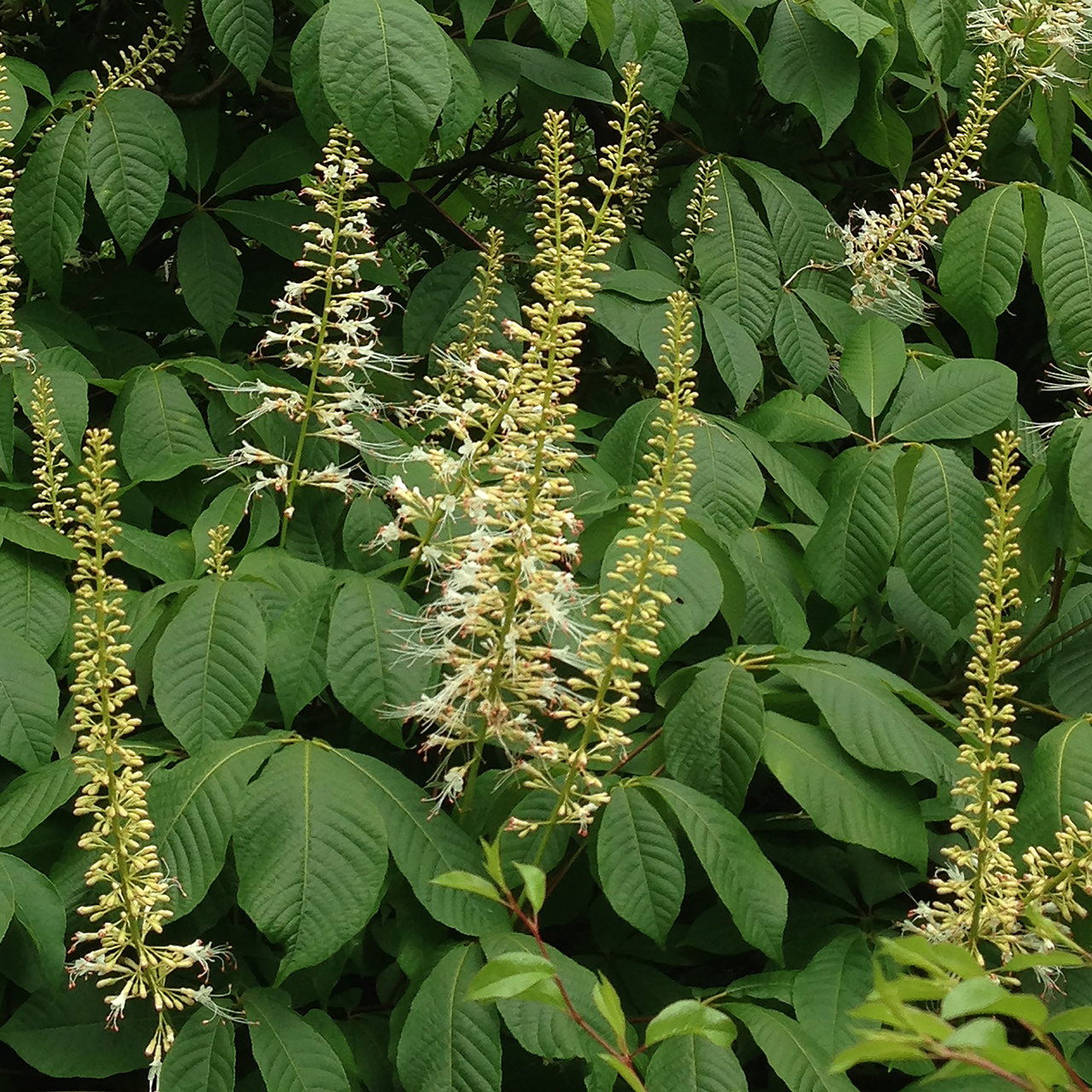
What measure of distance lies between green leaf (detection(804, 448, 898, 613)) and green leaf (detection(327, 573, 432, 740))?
78 centimetres


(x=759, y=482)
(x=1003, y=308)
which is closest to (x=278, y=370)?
(x=759, y=482)

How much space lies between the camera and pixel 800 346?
2.88 metres

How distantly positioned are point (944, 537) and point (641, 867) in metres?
0.86

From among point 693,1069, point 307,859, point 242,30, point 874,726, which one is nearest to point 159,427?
point 242,30

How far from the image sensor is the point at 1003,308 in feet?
9.15

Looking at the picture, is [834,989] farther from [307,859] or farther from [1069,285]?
[1069,285]

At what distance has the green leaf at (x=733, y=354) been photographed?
2.67 metres

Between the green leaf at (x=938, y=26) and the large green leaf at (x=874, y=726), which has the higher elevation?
the green leaf at (x=938, y=26)

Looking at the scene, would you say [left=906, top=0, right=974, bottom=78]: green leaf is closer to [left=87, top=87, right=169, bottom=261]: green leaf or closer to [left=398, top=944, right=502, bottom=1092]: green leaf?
→ [left=87, top=87, right=169, bottom=261]: green leaf

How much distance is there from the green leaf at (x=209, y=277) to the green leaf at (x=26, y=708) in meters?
0.96

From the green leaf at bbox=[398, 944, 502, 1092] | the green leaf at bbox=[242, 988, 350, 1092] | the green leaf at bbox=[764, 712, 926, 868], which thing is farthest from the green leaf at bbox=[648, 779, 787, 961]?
the green leaf at bbox=[242, 988, 350, 1092]

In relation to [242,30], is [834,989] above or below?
below

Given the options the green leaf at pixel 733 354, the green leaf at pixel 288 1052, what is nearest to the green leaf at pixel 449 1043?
the green leaf at pixel 288 1052

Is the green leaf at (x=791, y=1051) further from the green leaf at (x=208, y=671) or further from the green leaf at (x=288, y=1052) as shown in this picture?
the green leaf at (x=208, y=671)
